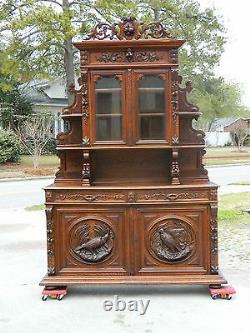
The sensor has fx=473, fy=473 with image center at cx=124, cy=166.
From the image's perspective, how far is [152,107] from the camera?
4195mm

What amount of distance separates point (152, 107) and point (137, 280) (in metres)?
1.52

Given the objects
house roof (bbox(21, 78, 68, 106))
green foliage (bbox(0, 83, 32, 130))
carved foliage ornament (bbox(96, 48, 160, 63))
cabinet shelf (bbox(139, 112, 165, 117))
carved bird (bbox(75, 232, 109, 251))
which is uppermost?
house roof (bbox(21, 78, 68, 106))

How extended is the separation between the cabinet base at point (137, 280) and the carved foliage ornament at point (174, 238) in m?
0.17

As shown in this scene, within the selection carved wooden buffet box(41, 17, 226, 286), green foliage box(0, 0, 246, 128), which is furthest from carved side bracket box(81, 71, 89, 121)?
green foliage box(0, 0, 246, 128)

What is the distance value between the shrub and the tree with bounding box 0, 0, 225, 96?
8.00 feet

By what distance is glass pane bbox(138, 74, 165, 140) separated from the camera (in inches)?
165

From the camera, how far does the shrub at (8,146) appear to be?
19503 millimetres

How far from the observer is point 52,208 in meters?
4.14

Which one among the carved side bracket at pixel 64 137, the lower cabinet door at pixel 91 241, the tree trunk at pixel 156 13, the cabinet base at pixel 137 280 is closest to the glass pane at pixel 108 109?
the carved side bracket at pixel 64 137

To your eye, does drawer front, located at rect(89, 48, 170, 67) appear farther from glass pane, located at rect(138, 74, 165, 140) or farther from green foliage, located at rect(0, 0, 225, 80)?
green foliage, located at rect(0, 0, 225, 80)

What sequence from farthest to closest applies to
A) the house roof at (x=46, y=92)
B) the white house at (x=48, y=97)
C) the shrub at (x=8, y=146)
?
the house roof at (x=46, y=92), the white house at (x=48, y=97), the shrub at (x=8, y=146)

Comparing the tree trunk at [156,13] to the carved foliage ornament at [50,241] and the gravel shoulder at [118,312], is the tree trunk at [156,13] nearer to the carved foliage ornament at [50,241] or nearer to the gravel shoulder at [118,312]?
the gravel shoulder at [118,312]

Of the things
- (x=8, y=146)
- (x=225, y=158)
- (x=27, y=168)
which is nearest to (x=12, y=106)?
(x=8, y=146)

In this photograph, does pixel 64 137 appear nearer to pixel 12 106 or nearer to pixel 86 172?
pixel 86 172
